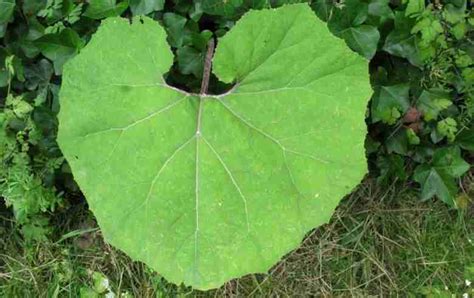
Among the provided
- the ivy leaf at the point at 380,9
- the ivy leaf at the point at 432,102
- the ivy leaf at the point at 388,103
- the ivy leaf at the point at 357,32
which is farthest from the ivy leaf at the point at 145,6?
the ivy leaf at the point at 432,102

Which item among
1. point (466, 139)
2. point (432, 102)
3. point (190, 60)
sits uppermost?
point (190, 60)

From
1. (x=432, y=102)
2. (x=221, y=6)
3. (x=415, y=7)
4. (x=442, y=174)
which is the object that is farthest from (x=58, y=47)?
(x=442, y=174)

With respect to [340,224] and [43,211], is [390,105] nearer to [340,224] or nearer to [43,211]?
[340,224]

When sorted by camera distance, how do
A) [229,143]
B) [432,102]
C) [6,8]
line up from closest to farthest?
1. [229,143]
2. [6,8]
3. [432,102]

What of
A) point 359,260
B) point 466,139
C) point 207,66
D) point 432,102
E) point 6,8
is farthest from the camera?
point 359,260

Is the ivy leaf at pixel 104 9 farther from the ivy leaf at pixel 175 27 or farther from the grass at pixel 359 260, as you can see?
the grass at pixel 359 260

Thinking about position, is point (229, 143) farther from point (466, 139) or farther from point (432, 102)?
point (466, 139)

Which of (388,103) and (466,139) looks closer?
(388,103)

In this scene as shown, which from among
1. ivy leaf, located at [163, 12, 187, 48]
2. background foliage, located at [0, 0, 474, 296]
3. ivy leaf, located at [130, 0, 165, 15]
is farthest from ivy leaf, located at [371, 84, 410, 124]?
ivy leaf, located at [130, 0, 165, 15]
